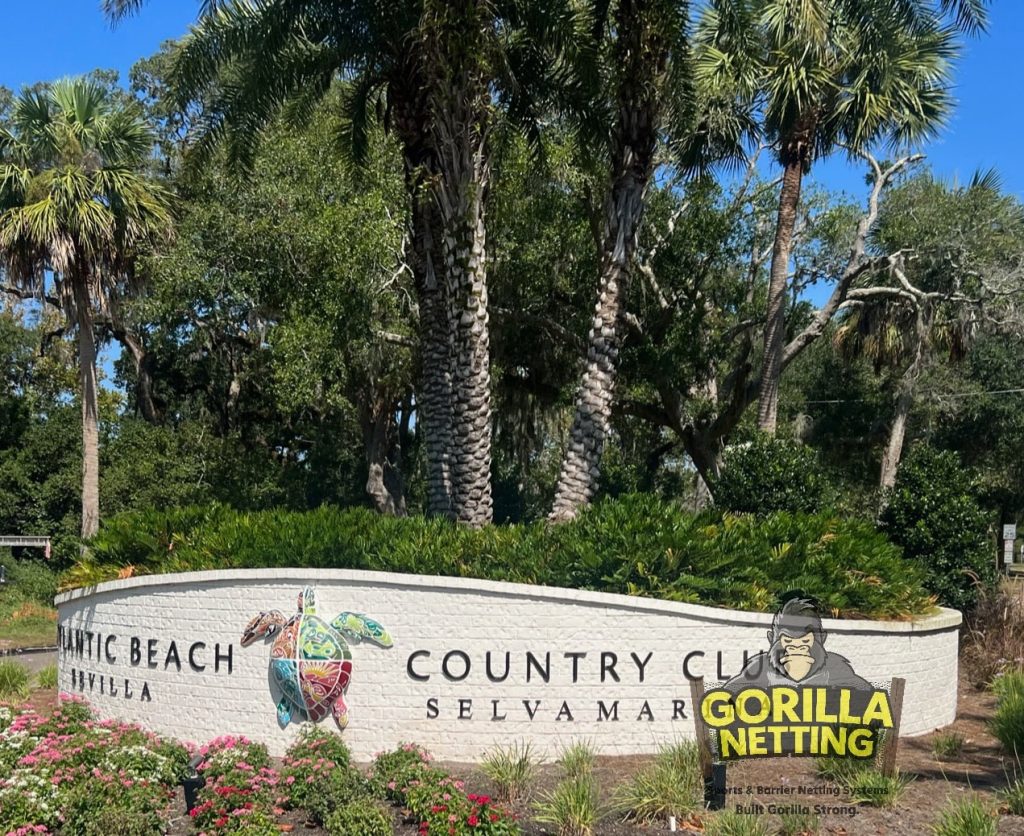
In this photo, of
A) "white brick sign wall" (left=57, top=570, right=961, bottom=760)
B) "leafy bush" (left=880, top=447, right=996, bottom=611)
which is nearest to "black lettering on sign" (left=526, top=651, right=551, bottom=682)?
"white brick sign wall" (left=57, top=570, right=961, bottom=760)

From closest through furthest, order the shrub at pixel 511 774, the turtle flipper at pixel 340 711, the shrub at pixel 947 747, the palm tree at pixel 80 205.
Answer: the shrub at pixel 511 774, the shrub at pixel 947 747, the turtle flipper at pixel 340 711, the palm tree at pixel 80 205

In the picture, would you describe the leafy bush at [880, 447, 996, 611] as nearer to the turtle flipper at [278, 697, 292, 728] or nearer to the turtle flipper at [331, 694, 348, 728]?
the turtle flipper at [331, 694, 348, 728]

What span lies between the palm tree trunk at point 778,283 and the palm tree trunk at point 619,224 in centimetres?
513

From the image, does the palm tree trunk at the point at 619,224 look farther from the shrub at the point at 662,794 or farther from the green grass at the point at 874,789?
the green grass at the point at 874,789

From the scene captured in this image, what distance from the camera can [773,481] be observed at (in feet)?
47.9

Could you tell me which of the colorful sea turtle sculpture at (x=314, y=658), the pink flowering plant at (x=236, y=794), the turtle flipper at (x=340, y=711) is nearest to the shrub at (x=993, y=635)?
the colorful sea turtle sculpture at (x=314, y=658)

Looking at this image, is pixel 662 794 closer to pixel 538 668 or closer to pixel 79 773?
pixel 538 668

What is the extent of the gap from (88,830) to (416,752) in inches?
109

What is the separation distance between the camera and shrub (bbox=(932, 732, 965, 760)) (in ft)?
34.5

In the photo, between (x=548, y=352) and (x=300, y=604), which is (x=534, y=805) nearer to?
(x=300, y=604)

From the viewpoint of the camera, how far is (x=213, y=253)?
74.3 feet

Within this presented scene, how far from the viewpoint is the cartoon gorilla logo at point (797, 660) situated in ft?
35.0

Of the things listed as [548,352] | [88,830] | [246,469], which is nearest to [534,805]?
[88,830]

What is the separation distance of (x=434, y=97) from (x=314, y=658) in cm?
668
